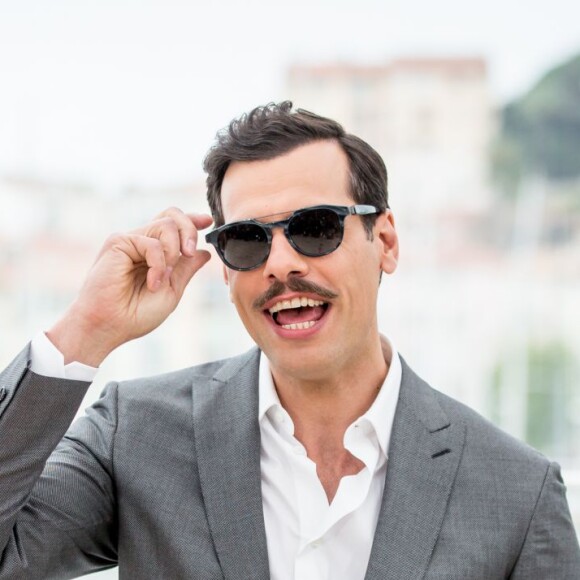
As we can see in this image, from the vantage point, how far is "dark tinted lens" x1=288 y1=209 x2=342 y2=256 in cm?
202

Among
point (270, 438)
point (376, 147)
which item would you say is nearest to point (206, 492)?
point (270, 438)

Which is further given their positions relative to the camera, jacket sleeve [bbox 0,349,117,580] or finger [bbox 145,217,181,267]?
finger [bbox 145,217,181,267]

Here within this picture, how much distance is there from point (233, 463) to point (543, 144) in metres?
34.6

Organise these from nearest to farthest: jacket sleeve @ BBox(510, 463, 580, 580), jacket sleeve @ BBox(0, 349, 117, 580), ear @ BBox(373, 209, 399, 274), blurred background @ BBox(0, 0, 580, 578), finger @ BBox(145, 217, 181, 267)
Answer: jacket sleeve @ BBox(0, 349, 117, 580) < jacket sleeve @ BBox(510, 463, 580, 580) < finger @ BBox(145, 217, 181, 267) < ear @ BBox(373, 209, 399, 274) < blurred background @ BBox(0, 0, 580, 578)

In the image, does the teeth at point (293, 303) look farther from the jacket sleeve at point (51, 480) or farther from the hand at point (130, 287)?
the jacket sleeve at point (51, 480)

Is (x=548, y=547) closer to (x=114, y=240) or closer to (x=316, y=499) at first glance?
(x=316, y=499)

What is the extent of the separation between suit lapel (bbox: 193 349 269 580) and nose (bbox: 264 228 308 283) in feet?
1.07

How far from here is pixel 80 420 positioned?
217 cm

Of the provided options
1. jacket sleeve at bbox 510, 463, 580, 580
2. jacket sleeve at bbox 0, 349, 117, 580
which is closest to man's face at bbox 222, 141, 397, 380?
jacket sleeve at bbox 0, 349, 117, 580

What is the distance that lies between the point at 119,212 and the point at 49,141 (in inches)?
409

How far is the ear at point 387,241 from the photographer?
89.7 inches

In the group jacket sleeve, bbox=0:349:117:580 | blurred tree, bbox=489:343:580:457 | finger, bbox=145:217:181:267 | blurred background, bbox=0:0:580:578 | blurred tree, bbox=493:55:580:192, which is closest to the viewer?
jacket sleeve, bbox=0:349:117:580

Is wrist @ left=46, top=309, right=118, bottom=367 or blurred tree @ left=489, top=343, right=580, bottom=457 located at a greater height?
wrist @ left=46, top=309, right=118, bottom=367

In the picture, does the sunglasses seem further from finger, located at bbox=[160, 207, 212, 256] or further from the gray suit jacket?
the gray suit jacket
